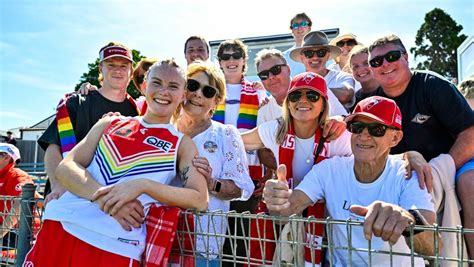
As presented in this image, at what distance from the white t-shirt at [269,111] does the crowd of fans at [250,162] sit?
0.17 ft

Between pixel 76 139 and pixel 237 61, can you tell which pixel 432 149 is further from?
pixel 76 139

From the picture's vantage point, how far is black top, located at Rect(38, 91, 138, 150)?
369 cm

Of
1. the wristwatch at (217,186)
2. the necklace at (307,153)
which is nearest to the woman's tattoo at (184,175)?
the wristwatch at (217,186)

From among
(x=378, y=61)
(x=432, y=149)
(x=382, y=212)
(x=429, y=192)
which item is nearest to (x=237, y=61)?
(x=378, y=61)

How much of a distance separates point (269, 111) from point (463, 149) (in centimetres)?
167

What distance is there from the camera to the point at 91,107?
3.79 metres

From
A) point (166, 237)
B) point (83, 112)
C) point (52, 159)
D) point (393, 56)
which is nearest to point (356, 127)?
point (393, 56)

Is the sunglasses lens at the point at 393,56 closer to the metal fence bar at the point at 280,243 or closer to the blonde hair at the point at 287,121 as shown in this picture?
the blonde hair at the point at 287,121

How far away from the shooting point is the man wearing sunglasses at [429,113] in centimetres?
314

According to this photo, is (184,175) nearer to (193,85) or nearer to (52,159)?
(193,85)

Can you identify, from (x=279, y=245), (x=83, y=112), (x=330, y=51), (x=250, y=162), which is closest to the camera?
(x=279, y=245)

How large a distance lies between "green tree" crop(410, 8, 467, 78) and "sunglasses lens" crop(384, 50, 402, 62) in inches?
1301

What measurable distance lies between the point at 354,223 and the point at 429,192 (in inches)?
34.9

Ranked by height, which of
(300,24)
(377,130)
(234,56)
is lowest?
(377,130)
